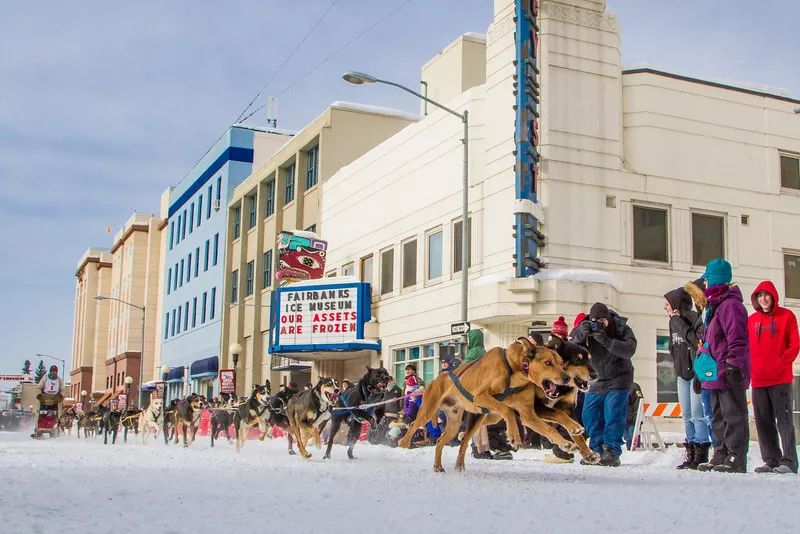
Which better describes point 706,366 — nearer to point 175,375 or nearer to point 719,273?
point 719,273

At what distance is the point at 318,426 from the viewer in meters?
15.7

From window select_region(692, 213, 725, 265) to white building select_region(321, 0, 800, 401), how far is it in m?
0.03

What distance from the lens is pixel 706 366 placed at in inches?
422

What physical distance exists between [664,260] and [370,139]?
16728 millimetres

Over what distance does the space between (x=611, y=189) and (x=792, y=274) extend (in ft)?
20.4

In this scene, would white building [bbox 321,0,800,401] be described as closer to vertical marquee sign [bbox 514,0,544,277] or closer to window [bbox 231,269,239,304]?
vertical marquee sign [bbox 514,0,544,277]

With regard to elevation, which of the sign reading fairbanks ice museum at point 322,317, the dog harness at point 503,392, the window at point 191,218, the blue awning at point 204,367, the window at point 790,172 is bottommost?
the dog harness at point 503,392

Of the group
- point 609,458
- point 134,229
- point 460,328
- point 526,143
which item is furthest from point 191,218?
point 609,458

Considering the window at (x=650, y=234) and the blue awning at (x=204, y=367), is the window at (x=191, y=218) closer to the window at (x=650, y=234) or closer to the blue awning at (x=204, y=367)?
the blue awning at (x=204, y=367)

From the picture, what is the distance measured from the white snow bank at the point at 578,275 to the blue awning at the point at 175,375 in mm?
38957

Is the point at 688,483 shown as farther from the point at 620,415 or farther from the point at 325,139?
the point at 325,139

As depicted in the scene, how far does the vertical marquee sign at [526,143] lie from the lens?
78.0ft

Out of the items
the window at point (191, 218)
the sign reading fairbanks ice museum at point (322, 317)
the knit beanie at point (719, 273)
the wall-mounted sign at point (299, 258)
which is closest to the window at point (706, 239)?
the sign reading fairbanks ice museum at point (322, 317)

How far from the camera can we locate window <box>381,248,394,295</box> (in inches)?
1259
